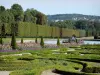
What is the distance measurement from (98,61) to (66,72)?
4352 millimetres

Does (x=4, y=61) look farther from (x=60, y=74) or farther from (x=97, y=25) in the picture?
(x=97, y=25)

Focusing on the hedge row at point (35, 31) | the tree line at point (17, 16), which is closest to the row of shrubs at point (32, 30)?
the hedge row at point (35, 31)

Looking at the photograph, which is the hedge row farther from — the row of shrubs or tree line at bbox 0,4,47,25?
tree line at bbox 0,4,47,25

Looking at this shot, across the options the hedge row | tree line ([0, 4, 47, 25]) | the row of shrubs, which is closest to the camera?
the row of shrubs

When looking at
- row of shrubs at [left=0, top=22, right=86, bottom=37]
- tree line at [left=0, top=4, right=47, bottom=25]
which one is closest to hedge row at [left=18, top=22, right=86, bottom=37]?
row of shrubs at [left=0, top=22, right=86, bottom=37]

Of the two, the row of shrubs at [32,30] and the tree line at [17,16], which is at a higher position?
the tree line at [17,16]

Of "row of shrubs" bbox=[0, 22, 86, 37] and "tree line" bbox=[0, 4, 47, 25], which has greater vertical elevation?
"tree line" bbox=[0, 4, 47, 25]

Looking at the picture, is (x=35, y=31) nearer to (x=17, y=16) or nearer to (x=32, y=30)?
(x=32, y=30)

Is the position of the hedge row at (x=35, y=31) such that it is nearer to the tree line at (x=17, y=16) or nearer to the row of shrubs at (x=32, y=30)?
the row of shrubs at (x=32, y=30)

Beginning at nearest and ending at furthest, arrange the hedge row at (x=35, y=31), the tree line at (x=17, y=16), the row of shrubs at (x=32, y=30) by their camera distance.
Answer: the row of shrubs at (x=32, y=30)
the hedge row at (x=35, y=31)
the tree line at (x=17, y=16)

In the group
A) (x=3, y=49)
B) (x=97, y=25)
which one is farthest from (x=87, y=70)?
(x=97, y=25)

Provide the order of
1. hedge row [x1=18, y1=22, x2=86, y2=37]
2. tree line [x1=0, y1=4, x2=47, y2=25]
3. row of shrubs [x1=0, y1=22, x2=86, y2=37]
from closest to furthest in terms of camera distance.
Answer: row of shrubs [x1=0, y1=22, x2=86, y2=37] < hedge row [x1=18, y1=22, x2=86, y2=37] < tree line [x1=0, y1=4, x2=47, y2=25]

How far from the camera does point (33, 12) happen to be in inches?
4067

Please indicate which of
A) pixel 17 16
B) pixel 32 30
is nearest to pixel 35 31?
pixel 32 30
